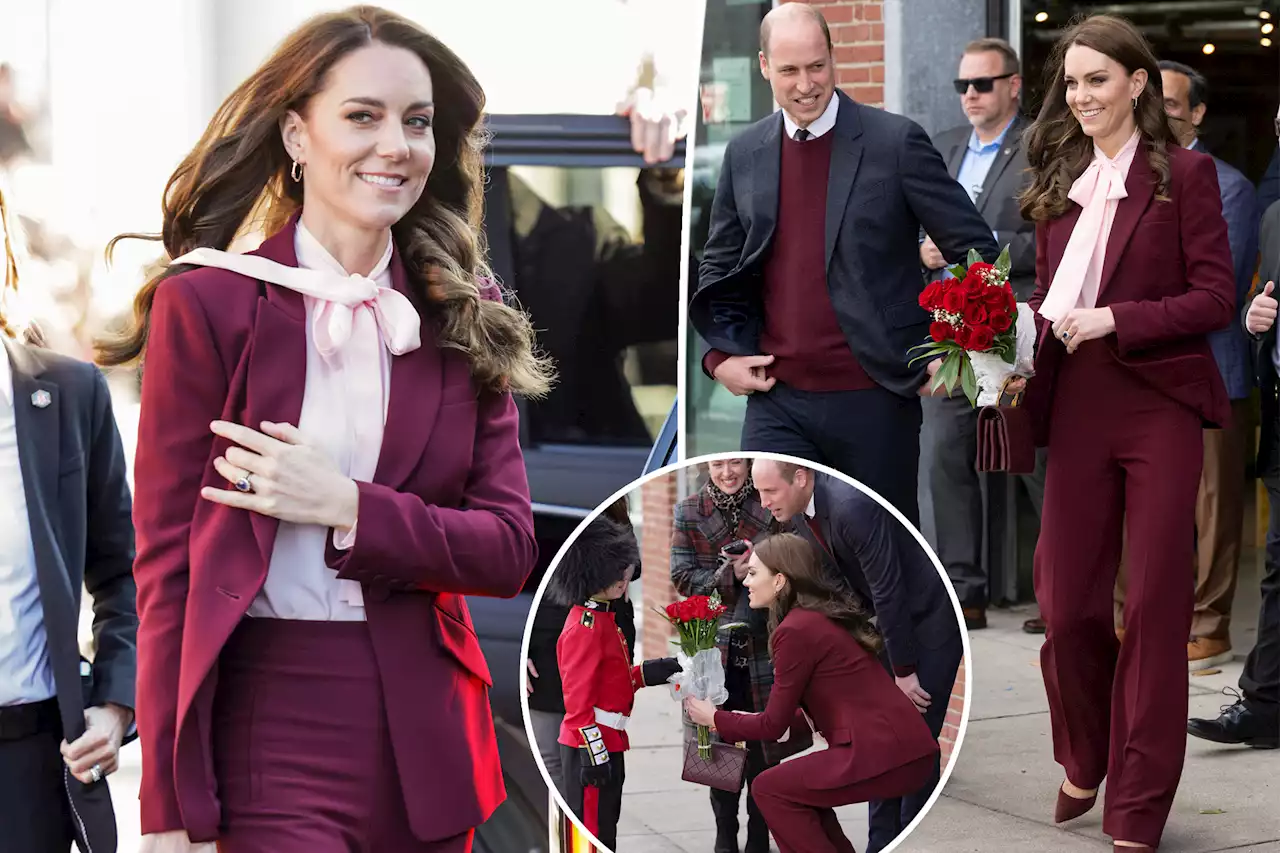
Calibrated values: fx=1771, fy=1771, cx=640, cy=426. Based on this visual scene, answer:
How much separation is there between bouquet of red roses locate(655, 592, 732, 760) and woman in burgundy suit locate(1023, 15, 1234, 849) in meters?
1.14

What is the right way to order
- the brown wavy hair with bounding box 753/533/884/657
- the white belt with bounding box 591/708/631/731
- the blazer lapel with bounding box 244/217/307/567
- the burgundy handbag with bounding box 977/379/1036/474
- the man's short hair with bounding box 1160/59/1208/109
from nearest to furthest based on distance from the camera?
the blazer lapel with bounding box 244/217/307/567 → the brown wavy hair with bounding box 753/533/884/657 → the white belt with bounding box 591/708/631/731 → the burgundy handbag with bounding box 977/379/1036/474 → the man's short hair with bounding box 1160/59/1208/109

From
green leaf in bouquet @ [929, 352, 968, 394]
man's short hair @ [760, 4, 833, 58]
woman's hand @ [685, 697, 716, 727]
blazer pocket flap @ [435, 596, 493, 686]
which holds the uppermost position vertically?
man's short hair @ [760, 4, 833, 58]

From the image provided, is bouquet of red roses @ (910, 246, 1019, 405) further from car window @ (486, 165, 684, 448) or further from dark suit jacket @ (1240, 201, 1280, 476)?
dark suit jacket @ (1240, 201, 1280, 476)

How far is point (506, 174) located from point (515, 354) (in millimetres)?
647

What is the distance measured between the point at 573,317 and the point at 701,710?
2.84 feet

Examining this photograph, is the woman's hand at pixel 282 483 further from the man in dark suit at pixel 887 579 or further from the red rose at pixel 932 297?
the red rose at pixel 932 297

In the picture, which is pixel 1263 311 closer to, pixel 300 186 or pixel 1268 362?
pixel 1268 362

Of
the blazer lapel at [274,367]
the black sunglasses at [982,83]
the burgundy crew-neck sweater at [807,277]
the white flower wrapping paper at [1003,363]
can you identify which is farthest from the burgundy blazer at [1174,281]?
the blazer lapel at [274,367]

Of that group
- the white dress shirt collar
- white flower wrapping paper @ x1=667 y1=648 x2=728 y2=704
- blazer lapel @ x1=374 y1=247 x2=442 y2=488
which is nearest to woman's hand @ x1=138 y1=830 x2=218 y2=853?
blazer lapel @ x1=374 y1=247 x2=442 y2=488

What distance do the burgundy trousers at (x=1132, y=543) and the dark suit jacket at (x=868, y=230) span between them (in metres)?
0.36

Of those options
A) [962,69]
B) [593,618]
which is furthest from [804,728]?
[962,69]

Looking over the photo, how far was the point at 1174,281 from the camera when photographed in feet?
13.3

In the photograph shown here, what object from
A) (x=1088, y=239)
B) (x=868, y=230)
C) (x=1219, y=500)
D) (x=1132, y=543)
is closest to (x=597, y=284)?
(x=868, y=230)

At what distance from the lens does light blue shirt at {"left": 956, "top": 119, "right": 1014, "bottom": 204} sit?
225 inches
